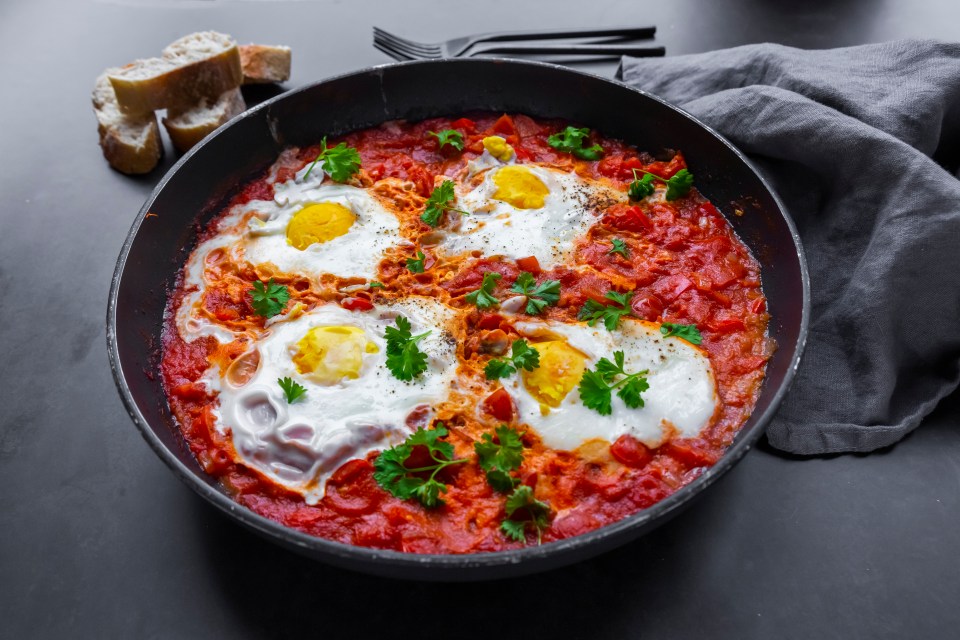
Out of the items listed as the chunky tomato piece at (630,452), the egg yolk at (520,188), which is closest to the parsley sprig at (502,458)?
the chunky tomato piece at (630,452)

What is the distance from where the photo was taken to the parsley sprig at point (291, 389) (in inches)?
145

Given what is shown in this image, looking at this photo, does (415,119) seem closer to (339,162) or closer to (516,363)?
(339,162)

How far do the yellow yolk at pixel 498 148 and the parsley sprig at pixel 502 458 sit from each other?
78.5 inches

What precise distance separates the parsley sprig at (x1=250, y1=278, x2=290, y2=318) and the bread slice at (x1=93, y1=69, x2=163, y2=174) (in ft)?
6.05

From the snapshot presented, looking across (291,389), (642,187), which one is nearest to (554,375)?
(291,389)

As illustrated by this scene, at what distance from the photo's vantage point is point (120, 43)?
6391 mm

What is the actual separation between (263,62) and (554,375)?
3.35 metres

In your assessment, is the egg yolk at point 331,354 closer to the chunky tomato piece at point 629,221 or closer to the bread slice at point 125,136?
the chunky tomato piece at point 629,221

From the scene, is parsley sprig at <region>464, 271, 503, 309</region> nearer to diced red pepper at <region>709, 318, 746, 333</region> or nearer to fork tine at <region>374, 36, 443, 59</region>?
diced red pepper at <region>709, 318, 746, 333</region>

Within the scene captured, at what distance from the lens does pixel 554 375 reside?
378 cm

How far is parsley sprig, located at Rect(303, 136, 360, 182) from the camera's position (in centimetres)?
478

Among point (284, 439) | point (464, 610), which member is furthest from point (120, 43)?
point (464, 610)

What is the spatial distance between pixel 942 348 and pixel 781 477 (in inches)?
42.1

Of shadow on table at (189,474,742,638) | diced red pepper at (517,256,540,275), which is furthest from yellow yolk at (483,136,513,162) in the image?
shadow on table at (189,474,742,638)
